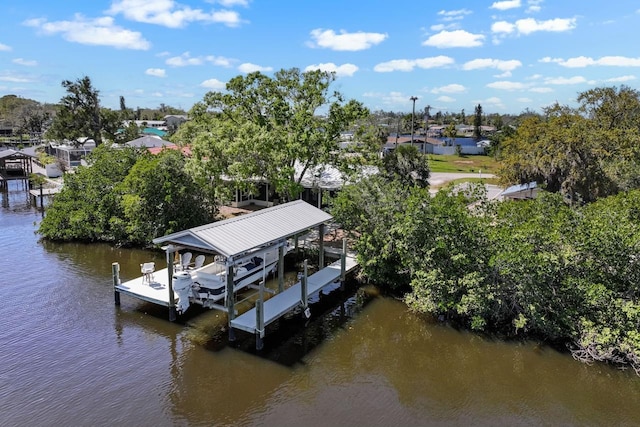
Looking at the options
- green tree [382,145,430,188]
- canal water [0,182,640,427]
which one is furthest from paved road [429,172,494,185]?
canal water [0,182,640,427]

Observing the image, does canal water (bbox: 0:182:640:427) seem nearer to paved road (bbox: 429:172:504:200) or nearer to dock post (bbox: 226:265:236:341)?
dock post (bbox: 226:265:236:341)

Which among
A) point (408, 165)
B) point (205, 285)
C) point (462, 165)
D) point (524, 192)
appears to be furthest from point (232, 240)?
point (462, 165)

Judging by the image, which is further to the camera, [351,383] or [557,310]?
[557,310]

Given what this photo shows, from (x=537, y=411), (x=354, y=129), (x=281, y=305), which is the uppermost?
(x=354, y=129)

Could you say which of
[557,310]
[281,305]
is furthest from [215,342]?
[557,310]

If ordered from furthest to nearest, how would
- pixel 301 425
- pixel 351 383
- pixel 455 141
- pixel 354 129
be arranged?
pixel 455 141
pixel 354 129
pixel 351 383
pixel 301 425

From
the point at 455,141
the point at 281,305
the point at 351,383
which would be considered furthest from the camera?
the point at 455,141

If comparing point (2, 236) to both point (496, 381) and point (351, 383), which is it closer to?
point (351, 383)
